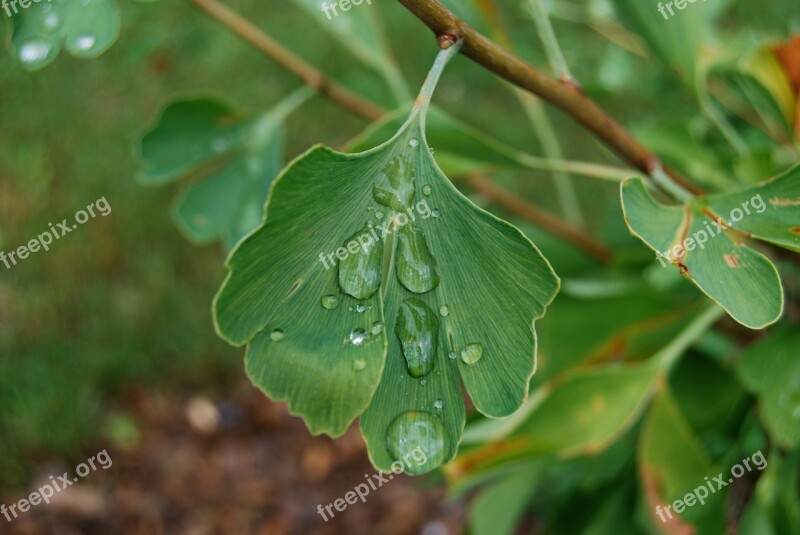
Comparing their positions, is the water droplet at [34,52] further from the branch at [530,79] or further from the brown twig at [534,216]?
the brown twig at [534,216]

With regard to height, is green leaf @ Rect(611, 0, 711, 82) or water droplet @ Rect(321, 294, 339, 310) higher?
water droplet @ Rect(321, 294, 339, 310)

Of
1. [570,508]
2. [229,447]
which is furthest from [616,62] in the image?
[229,447]

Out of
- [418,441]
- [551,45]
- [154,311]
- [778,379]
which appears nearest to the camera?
[418,441]

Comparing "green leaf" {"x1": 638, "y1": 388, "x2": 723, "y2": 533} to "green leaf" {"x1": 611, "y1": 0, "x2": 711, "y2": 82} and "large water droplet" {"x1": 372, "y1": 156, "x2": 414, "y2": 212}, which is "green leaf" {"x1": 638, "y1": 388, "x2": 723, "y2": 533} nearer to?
"green leaf" {"x1": 611, "y1": 0, "x2": 711, "y2": 82}

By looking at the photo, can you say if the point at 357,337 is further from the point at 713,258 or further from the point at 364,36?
the point at 364,36

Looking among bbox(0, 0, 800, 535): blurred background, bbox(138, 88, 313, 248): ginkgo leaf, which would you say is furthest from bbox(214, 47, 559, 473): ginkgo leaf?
bbox(0, 0, 800, 535): blurred background

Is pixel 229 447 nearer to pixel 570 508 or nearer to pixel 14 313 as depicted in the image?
pixel 14 313

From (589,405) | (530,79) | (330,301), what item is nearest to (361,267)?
(330,301)

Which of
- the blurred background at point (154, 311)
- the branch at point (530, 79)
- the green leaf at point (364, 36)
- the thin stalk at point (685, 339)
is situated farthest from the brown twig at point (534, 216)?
the blurred background at point (154, 311)
